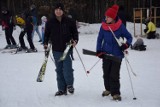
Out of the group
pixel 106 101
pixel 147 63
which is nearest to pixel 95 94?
pixel 106 101

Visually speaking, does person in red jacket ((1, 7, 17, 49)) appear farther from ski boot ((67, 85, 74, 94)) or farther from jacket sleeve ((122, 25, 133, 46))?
jacket sleeve ((122, 25, 133, 46))

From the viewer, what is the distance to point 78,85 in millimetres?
8062

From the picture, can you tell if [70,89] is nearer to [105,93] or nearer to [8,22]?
[105,93]

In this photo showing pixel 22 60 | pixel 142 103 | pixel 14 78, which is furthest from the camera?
pixel 22 60

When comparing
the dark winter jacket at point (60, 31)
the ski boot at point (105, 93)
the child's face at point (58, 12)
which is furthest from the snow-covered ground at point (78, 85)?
the child's face at point (58, 12)

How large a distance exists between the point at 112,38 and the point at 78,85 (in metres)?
1.95

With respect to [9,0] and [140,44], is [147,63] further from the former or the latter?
[9,0]

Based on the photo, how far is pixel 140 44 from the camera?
13.5m

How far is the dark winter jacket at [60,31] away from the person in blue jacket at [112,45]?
2.06 ft

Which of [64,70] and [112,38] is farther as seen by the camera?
[64,70]

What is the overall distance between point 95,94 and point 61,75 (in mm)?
771

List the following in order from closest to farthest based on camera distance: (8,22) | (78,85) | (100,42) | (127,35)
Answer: (127,35) < (100,42) < (78,85) < (8,22)

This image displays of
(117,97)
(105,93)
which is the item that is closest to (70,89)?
(105,93)

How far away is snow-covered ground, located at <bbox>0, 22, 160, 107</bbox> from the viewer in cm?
662
